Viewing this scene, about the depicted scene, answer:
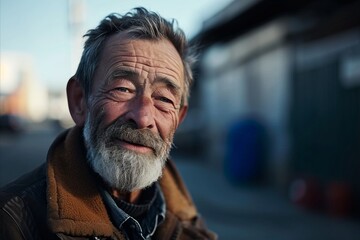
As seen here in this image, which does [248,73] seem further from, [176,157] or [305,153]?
[176,157]

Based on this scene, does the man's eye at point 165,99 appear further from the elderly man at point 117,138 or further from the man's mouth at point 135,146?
the man's mouth at point 135,146

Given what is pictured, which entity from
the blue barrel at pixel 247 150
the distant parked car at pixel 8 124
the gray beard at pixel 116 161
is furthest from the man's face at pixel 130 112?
the distant parked car at pixel 8 124

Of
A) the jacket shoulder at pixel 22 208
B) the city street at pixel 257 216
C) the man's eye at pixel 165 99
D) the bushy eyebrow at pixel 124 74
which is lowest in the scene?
the city street at pixel 257 216

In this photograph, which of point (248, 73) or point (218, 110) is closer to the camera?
point (248, 73)

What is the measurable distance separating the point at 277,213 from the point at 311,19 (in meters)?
4.09

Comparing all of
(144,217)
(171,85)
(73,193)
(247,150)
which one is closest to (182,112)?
(171,85)

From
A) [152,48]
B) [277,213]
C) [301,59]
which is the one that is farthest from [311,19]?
[152,48]

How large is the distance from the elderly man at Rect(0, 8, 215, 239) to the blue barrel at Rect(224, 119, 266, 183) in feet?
28.8

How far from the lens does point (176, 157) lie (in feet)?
60.2

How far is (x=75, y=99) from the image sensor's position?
2.13 m

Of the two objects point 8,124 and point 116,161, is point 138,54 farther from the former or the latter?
point 8,124

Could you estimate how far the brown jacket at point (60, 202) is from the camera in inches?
65.8

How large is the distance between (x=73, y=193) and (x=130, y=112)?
386mm

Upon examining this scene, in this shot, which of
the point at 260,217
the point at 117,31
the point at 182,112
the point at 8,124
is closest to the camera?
the point at 117,31
